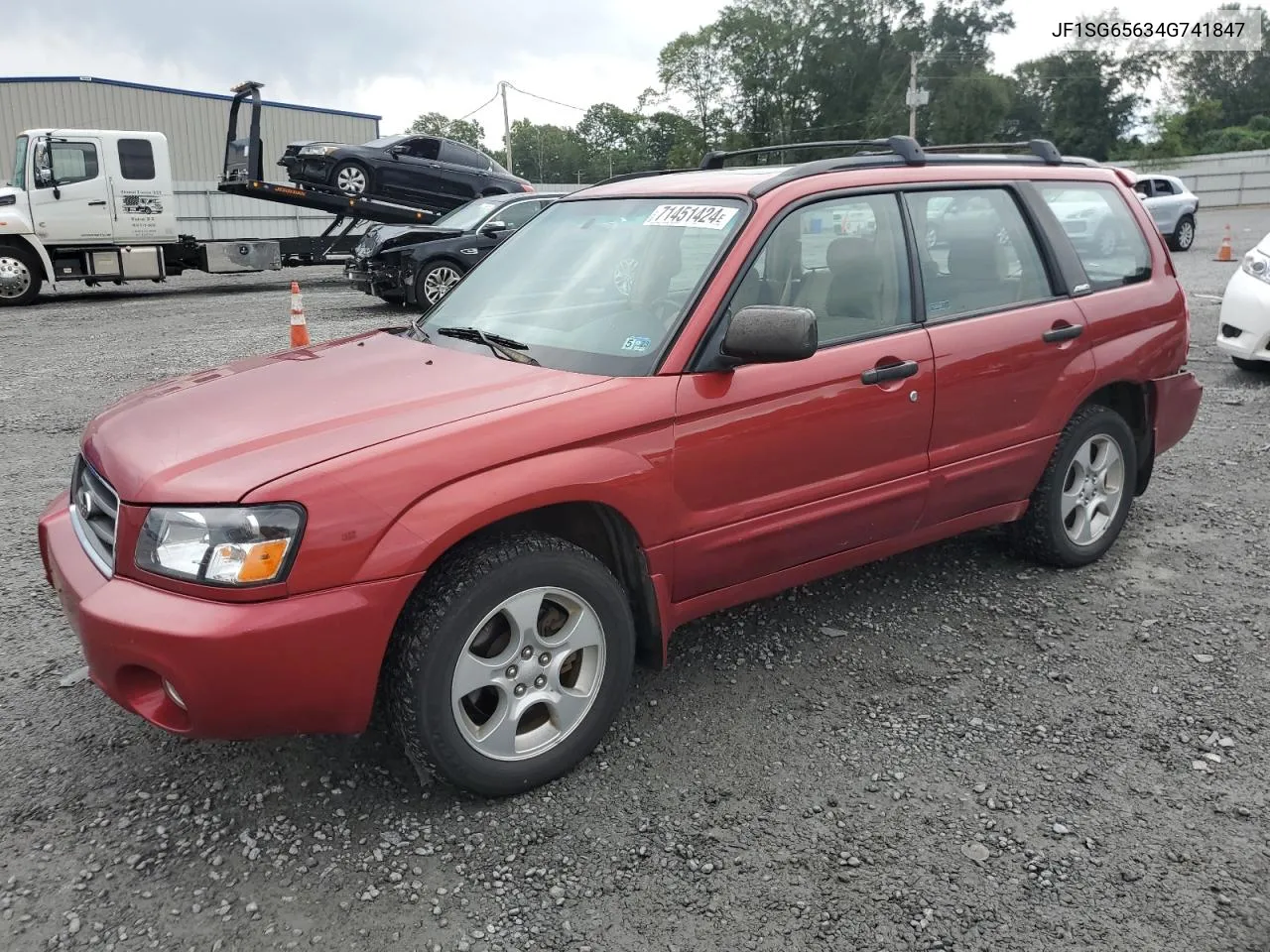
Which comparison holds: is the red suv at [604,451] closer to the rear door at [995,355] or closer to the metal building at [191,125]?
the rear door at [995,355]

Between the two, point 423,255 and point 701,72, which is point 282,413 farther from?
point 701,72

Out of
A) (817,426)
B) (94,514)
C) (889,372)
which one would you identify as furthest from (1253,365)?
(94,514)

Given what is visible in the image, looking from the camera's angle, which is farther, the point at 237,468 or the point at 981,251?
the point at 981,251

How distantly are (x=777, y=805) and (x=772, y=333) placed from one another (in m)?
1.31

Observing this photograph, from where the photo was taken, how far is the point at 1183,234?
69.8 feet

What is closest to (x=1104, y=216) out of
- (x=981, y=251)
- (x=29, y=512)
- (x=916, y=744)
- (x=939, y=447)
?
(x=981, y=251)

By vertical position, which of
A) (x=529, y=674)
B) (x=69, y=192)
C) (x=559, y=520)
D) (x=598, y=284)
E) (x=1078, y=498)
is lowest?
(x=529, y=674)

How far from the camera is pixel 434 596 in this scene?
260 cm

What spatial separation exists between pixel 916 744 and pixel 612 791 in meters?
0.94

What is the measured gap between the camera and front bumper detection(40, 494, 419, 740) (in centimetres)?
236

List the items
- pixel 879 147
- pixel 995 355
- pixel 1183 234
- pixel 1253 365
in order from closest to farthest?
1. pixel 995 355
2. pixel 879 147
3. pixel 1253 365
4. pixel 1183 234

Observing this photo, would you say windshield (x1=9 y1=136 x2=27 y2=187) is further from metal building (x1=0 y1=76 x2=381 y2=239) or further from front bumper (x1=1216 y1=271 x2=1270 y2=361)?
front bumper (x1=1216 y1=271 x2=1270 y2=361)

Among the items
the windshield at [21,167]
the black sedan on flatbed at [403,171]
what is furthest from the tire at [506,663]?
the windshield at [21,167]

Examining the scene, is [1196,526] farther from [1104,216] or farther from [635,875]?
[635,875]
